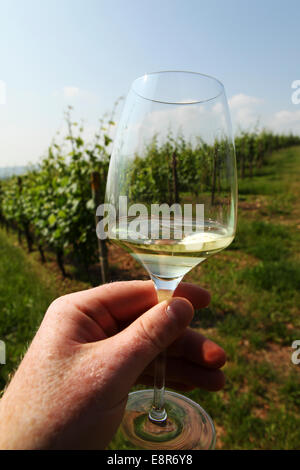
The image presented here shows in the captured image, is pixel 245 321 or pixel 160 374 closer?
pixel 160 374

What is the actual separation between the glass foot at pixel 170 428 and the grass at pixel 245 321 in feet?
3.81

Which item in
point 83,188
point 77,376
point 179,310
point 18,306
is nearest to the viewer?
point 77,376

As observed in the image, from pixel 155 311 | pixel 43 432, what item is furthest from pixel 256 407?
pixel 43 432

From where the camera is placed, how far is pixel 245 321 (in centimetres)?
421

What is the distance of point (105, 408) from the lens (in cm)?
115

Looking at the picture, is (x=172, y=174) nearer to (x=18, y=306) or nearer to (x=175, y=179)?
(x=175, y=179)

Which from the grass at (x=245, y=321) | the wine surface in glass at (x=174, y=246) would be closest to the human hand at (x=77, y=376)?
the wine surface in glass at (x=174, y=246)

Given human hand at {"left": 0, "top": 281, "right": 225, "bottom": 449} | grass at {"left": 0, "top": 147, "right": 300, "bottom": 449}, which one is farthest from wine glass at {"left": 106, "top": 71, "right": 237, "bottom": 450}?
grass at {"left": 0, "top": 147, "right": 300, "bottom": 449}

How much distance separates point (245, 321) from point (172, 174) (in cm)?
347

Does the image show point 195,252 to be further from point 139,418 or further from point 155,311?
point 139,418

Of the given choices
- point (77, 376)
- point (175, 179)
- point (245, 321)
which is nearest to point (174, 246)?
point (175, 179)

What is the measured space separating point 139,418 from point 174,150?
46.1 inches

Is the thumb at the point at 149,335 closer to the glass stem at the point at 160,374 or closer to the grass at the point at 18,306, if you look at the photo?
the glass stem at the point at 160,374

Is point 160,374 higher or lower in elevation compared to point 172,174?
lower
